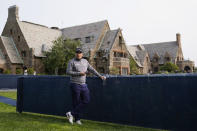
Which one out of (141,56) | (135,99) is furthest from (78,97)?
(141,56)

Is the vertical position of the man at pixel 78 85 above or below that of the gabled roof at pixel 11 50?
below

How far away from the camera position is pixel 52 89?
754 cm

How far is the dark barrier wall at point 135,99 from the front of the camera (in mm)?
5051

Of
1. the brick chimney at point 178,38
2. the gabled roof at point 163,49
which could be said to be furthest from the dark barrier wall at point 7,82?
the brick chimney at point 178,38

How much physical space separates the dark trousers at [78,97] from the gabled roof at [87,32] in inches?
1256

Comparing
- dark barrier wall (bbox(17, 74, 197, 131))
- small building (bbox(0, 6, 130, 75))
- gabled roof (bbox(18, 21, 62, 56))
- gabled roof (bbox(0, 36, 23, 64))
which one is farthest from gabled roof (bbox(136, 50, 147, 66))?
dark barrier wall (bbox(17, 74, 197, 131))

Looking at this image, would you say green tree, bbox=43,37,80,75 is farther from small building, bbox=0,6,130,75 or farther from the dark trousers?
the dark trousers

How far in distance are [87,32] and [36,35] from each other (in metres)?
9.39

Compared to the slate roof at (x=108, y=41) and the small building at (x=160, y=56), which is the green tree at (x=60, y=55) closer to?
the slate roof at (x=108, y=41)

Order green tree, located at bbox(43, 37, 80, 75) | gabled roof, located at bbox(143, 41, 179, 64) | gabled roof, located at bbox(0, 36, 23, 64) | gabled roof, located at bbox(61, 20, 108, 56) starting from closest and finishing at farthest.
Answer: green tree, located at bbox(43, 37, 80, 75) → gabled roof, located at bbox(0, 36, 23, 64) → gabled roof, located at bbox(61, 20, 108, 56) → gabled roof, located at bbox(143, 41, 179, 64)

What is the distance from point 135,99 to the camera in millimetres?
5848

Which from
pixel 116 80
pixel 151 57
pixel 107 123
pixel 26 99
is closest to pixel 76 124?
pixel 107 123

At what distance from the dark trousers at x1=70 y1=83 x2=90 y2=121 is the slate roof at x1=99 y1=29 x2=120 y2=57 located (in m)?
31.0

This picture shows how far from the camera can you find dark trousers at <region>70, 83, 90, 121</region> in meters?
6.12
